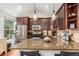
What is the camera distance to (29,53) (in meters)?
1.75

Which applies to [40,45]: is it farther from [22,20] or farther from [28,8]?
[28,8]

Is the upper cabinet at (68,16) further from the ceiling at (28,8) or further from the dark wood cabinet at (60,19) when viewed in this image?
the ceiling at (28,8)

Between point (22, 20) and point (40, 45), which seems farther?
point (40, 45)

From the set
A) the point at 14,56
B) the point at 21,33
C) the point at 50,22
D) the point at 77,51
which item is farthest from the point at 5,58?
the point at 77,51

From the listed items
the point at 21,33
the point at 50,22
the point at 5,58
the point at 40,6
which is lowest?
the point at 5,58

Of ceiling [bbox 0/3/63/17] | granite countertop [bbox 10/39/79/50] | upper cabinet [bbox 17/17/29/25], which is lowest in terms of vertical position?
granite countertop [bbox 10/39/79/50]

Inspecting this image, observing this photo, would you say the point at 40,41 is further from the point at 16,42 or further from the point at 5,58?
the point at 5,58

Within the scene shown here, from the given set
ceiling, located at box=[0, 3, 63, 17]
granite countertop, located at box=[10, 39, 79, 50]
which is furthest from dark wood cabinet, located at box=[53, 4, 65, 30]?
granite countertop, located at box=[10, 39, 79, 50]

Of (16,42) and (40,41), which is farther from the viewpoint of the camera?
(40,41)

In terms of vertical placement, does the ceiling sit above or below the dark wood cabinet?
above

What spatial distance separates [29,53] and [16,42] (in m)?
0.27

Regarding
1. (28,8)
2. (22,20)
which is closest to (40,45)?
(22,20)

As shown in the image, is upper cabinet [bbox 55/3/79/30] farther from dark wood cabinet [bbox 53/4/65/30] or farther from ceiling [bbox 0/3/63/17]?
ceiling [bbox 0/3/63/17]

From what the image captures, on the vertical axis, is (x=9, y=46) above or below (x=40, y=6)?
below
